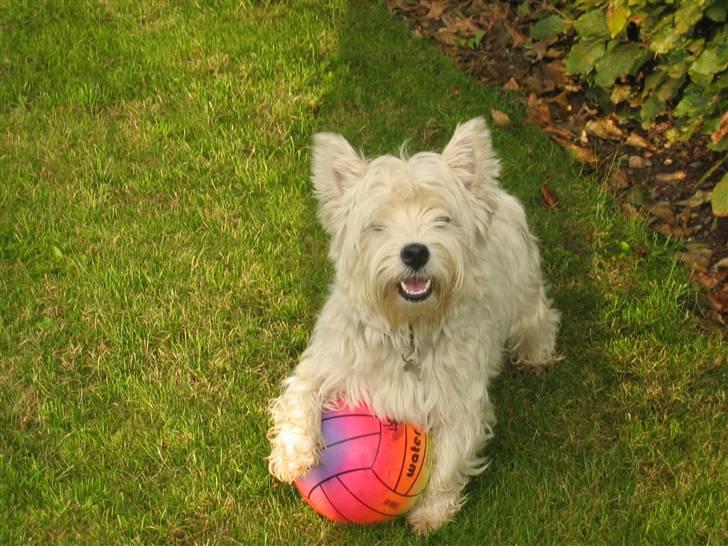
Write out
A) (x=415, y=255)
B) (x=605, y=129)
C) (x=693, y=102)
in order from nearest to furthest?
(x=415, y=255) → (x=693, y=102) → (x=605, y=129)

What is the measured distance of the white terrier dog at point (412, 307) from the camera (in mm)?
3547

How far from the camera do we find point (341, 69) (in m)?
6.94

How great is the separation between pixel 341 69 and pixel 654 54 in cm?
217

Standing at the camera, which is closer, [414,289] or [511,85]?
[414,289]

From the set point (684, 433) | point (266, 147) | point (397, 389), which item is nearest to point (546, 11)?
point (266, 147)

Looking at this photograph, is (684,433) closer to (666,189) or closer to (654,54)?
(666,189)

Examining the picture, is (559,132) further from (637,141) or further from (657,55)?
(657,55)

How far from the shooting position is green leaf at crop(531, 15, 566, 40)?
6.59 meters

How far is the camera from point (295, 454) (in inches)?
147

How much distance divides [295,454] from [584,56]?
11.9 ft

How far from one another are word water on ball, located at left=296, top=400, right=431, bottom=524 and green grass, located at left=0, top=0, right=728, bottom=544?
299 mm

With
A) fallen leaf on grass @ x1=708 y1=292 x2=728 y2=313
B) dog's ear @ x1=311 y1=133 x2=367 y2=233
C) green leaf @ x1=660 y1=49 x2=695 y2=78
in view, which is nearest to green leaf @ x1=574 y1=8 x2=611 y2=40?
green leaf @ x1=660 y1=49 x2=695 y2=78

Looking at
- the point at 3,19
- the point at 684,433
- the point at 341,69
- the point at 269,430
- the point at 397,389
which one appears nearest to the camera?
the point at 397,389

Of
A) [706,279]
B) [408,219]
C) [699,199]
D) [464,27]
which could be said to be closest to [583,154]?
[699,199]
